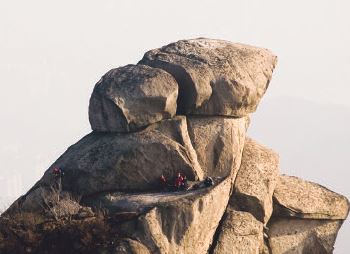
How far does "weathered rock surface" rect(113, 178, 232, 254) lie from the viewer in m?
31.5

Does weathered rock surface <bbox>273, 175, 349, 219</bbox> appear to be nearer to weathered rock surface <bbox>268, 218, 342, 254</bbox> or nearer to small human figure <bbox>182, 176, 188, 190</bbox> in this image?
weathered rock surface <bbox>268, 218, 342, 254</bbox>

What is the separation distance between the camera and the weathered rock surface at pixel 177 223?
31453 mm

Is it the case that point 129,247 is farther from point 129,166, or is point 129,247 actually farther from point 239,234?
point 239,234

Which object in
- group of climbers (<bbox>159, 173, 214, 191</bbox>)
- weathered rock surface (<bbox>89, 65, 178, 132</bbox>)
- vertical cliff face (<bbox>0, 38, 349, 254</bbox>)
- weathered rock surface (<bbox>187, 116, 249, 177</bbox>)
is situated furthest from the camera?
weathered rock surface (<bbox>187, 116, 249, 177</bbox>)

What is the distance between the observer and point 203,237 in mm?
34062

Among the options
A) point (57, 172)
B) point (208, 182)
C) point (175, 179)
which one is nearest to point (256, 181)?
point (208, 182)

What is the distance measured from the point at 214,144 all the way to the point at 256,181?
4114mm

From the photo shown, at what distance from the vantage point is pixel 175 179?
118 ft

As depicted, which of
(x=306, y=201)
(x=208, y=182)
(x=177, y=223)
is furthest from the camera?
(x=306, y=201)

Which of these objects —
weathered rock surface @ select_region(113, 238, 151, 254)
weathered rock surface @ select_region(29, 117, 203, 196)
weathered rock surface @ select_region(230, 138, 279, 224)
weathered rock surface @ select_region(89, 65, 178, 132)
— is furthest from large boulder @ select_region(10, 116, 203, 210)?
weathered rock surface @ select_region(113, 238, 151, 254)

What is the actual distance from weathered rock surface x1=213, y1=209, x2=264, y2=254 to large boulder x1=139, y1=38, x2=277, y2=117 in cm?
705

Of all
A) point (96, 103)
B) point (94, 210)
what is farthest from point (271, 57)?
point (94, 210)

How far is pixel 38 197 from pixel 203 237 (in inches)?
416

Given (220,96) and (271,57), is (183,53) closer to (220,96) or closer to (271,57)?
(220,96)
